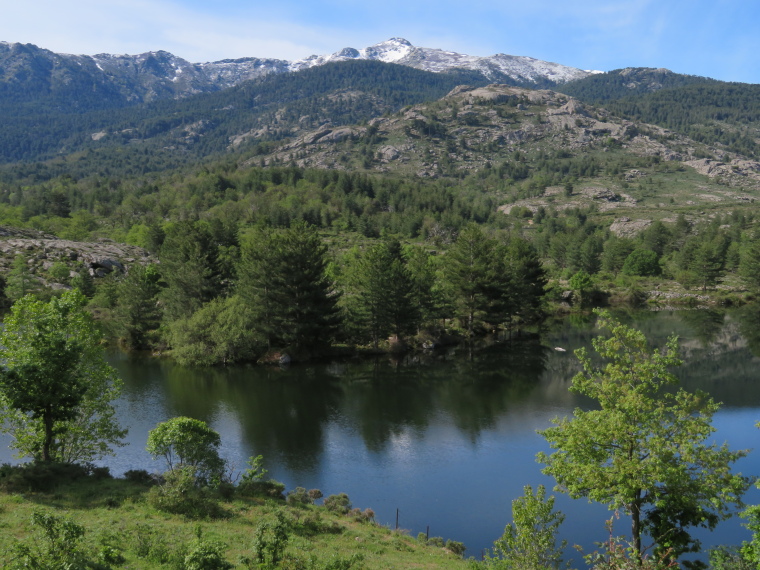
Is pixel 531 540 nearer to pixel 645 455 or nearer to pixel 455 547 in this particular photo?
pixel 645 455

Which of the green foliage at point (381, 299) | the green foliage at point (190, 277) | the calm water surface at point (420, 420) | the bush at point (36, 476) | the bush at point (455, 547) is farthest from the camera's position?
the green foliage at point (190, 277)

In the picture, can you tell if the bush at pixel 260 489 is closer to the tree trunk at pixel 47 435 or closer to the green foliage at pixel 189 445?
the green foliage at pixel 189 445

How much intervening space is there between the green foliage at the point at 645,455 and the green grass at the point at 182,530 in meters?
7.36

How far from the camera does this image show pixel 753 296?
10675 cm

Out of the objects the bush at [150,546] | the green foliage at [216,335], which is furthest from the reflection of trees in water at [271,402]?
the bush at [150,546]

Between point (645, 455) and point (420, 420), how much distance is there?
27.3 m

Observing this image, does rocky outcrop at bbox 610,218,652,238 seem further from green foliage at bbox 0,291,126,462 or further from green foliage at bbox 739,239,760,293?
green foliage at bbox 0,291,126,462

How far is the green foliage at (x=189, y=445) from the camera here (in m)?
25.2

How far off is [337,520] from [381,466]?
975 centimetres

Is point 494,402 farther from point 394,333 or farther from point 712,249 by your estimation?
point 712,249

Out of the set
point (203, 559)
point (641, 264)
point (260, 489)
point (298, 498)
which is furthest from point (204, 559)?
point (641, 264)

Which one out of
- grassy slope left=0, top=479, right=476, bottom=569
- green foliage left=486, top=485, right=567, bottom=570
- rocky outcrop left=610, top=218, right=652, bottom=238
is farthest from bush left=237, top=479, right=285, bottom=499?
rocky outcrop left=610, top=218, right=652, bottom=238

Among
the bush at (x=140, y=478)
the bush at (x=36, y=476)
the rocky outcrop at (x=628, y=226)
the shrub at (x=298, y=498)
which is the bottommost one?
the shrub at (x=298, y=498)

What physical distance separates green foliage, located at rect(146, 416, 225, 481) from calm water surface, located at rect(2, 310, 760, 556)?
638cm
